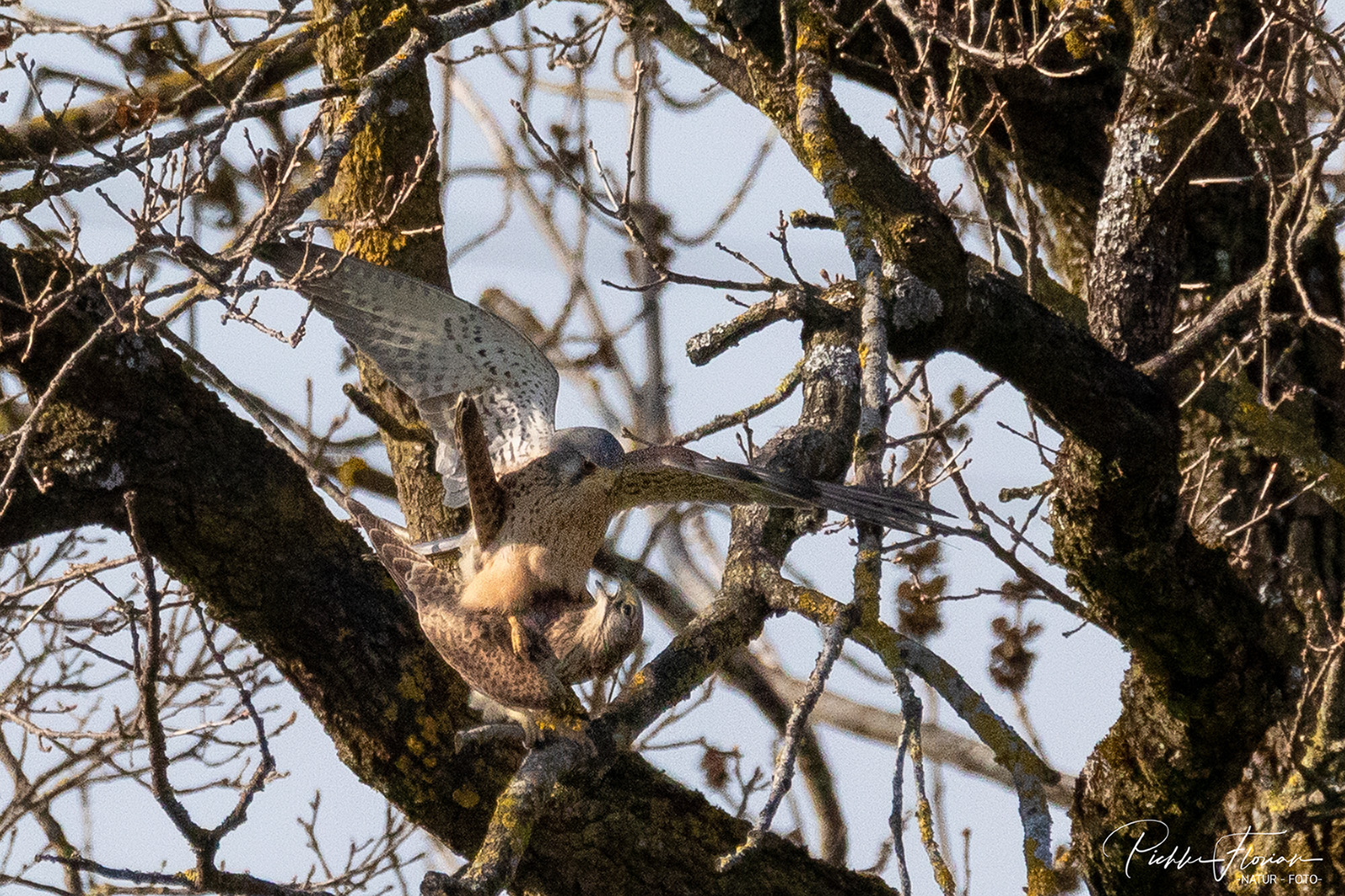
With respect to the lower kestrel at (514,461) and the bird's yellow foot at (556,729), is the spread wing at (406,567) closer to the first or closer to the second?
the lower kestrel at (514,461)

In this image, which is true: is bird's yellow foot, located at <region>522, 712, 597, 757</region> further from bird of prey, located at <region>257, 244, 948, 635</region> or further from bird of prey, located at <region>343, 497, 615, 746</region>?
bird of prey, located at <region>257, 244, 948, 635</region>

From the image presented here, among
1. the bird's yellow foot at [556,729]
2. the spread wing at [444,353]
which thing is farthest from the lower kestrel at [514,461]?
the bird's yellow foot at [556,729]

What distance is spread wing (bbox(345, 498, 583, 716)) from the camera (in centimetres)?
278

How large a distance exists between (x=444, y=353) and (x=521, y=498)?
70 centimetres

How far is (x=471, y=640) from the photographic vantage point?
9.30 ft

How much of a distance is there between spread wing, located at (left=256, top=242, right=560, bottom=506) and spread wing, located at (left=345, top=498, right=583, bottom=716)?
1.41ft

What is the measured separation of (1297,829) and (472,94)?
6.09m

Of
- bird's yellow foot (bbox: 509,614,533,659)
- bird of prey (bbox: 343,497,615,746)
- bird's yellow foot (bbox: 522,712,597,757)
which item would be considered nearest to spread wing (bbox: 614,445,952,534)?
bird of prey (bbox: 343,497,615,746)

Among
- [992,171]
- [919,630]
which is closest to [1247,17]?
[992,171]

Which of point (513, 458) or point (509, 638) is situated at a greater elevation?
point (513, 458)

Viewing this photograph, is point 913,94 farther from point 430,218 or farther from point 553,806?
point 553,806

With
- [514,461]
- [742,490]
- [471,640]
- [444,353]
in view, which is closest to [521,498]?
[514,461]

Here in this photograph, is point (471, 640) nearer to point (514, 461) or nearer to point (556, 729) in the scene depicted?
point (556, 729)

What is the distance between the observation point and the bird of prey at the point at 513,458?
2664 millimetres
